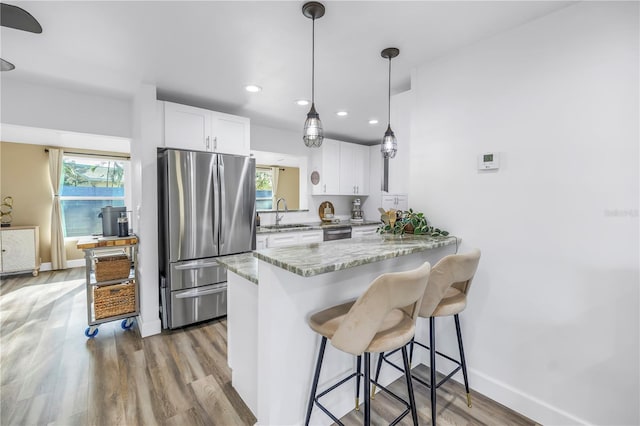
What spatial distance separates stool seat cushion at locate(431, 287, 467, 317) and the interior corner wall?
6529mm

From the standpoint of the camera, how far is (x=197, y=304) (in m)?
3.09

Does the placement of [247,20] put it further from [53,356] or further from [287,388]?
[53,356]

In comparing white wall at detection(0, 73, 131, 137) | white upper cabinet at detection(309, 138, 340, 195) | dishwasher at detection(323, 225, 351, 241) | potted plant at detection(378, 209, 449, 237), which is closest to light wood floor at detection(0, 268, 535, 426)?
potted plant at detection(378, 209, 449, 237)

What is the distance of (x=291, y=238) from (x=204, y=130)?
1.75 metres

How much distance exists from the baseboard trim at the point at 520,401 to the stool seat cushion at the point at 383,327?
1.01m

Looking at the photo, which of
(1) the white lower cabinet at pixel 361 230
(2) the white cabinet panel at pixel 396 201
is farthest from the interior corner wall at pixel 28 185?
(2) the white cabinet panel at pixel 396 201

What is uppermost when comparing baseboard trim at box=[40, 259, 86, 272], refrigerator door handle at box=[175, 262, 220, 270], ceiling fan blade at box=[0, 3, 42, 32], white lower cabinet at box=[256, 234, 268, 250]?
ceiling fan blade at box=[0, 3, 42, 32]

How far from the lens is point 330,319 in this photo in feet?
4.99

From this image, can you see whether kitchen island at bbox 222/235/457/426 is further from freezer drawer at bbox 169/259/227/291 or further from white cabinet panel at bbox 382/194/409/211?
white cabinet panel at bbox 382/194/409/211

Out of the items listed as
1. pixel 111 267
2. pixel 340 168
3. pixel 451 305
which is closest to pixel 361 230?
pixel 340 168

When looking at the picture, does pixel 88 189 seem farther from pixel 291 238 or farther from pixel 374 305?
pixel 374 305

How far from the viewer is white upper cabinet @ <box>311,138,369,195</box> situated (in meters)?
4.84

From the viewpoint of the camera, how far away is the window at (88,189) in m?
5.45

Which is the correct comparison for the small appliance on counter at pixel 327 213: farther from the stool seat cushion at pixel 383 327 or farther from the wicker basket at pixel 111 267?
the stool seat cushion at pixel 383 327
